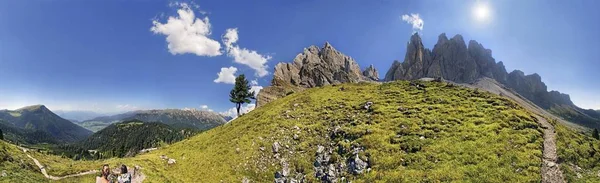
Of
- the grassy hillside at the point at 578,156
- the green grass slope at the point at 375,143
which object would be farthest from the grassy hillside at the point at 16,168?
the grassy hillside at the point at 578,156

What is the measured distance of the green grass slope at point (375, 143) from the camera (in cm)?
3634

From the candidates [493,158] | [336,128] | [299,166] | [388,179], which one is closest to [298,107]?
[336,128]

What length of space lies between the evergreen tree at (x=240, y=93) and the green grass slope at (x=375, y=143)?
2618cm

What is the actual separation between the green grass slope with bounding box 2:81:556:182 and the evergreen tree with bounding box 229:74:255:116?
85.9ft

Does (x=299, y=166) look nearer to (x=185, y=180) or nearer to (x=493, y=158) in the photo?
(x=185, y=180)

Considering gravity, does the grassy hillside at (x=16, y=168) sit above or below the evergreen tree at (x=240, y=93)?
below

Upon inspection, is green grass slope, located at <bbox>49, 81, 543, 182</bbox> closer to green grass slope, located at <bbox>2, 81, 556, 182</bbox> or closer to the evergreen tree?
green grass slope, located at <bbox>2, 81, 556, 182</bbox>

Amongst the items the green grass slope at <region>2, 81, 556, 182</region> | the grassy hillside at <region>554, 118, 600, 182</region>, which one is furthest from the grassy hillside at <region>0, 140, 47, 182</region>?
the grassy hillside at <region>554, 118, 600, 182</region>

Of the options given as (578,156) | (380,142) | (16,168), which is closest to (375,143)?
(380,142)

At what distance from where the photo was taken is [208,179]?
150ft

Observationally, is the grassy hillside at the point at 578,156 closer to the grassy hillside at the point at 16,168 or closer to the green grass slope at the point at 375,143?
the green grass slope at the point at 375,143

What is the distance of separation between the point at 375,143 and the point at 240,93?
185ft

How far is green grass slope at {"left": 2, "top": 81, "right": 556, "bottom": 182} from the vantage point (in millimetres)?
36344

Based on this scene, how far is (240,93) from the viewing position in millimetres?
93625
